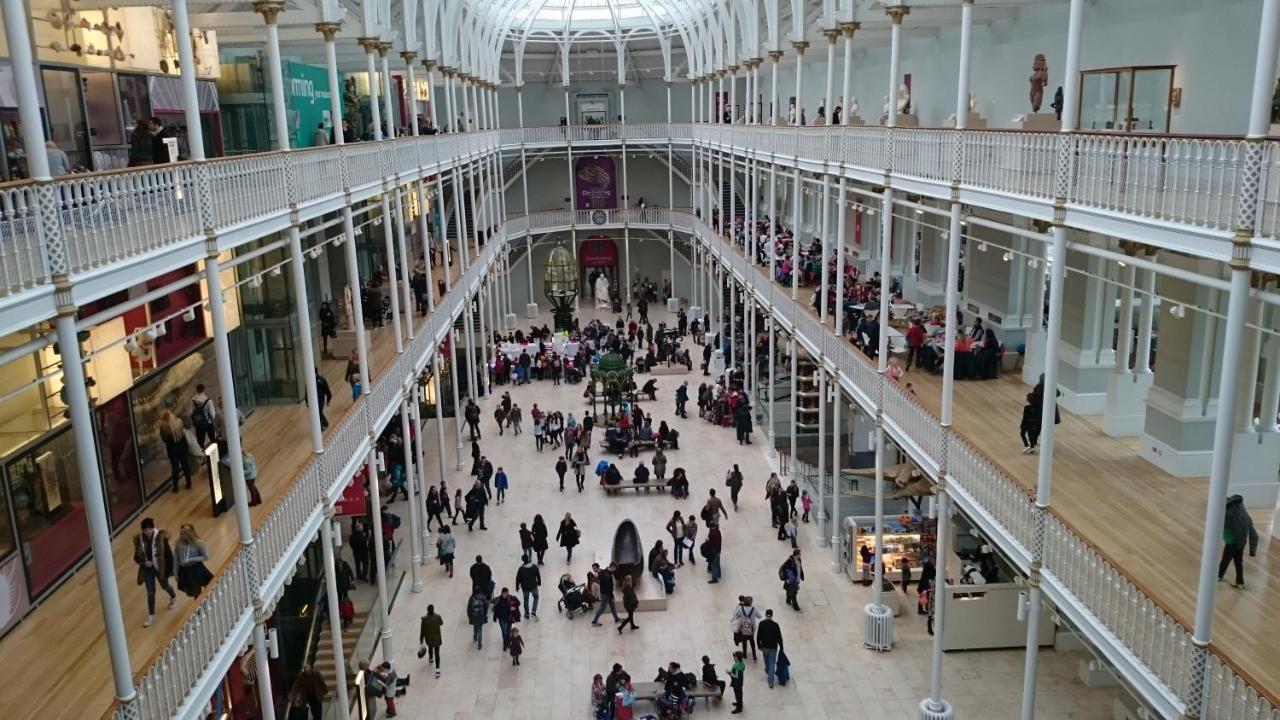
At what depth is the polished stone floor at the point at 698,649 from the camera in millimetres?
14305

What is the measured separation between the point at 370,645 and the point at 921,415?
30.3 ft

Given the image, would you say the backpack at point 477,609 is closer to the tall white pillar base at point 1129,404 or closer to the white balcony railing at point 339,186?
the white balcony railing at point 339,186

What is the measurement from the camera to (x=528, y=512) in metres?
21.8

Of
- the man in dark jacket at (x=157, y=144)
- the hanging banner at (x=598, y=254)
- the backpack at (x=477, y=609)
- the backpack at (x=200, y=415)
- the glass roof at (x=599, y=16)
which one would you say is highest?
the glass roof at (x=599, y=16)

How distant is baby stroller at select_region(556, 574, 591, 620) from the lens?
16953mm

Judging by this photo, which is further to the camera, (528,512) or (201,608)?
(528,512)

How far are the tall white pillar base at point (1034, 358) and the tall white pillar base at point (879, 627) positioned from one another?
4.70m

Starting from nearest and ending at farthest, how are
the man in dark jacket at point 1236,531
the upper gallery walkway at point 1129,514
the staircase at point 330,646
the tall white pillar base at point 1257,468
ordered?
the upper gallery walkway at point 1129,514 → the man in dark jacket at point 1236,531 → the tall white pillar base at point 1257,468 → the staircase at point 330,646

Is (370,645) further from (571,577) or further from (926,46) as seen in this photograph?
(926,46)

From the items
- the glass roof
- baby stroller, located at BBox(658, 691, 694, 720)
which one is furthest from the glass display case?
the glass roof

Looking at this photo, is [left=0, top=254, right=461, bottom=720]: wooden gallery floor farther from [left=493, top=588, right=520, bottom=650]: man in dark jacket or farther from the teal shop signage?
the teal shop signage

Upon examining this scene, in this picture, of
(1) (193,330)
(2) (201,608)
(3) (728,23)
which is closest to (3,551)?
(2) (201,608)

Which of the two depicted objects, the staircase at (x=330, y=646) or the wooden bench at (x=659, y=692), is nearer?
the wooden bench at (x=659, y=692)


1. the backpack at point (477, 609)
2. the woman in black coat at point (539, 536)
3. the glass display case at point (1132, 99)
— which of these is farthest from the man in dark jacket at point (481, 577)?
the glass display case at point (1132, 99)
